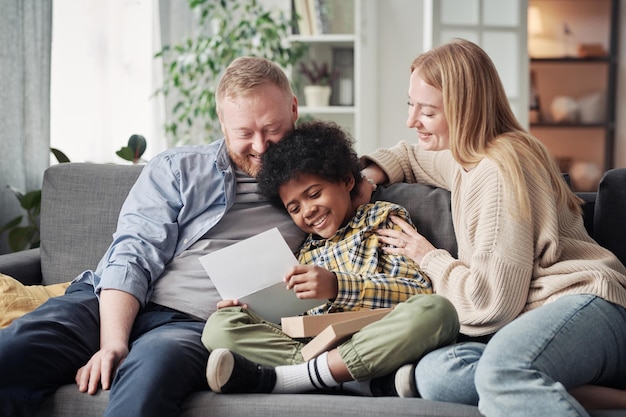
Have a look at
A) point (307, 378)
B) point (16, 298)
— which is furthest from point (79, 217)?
point (307, 378)

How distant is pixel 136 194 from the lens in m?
1.95

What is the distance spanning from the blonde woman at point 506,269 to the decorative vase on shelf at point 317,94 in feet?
8.35

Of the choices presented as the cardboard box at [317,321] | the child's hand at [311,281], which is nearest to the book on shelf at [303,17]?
the child's hand at [311,281]

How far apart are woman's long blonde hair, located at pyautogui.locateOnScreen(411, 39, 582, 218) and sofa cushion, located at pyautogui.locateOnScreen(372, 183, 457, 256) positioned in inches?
10.8

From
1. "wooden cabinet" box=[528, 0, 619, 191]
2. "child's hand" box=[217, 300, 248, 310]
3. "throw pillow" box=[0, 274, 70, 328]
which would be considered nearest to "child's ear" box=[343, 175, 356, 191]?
"child's hand" box=[217, 300, 248, 310]

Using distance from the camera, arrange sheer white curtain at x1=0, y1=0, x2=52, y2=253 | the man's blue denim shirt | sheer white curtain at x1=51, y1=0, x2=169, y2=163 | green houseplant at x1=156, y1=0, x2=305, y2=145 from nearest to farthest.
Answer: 1. the man's blue denim shirt
2. sheer white curtain at x1=0, y1=0, x2=52, y2=253
3. sheer white curtain at x1=51, y1=0, x2=169, y2=163
4. green houseplant at x1=156, y1=0, x2=305, y2=145

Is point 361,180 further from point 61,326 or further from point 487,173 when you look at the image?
point 61,326

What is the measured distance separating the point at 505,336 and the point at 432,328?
153 millimetres

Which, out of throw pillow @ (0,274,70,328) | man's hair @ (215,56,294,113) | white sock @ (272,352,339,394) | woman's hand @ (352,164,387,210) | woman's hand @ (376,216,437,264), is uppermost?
man's hair @ (215,56,294,113)

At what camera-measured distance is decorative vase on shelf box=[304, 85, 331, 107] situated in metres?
4.34

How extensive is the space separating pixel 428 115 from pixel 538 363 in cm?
66

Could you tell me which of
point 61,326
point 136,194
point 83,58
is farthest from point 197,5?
point 61,326

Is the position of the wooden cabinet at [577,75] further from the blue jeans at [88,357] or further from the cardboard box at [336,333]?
the blue jeans at [88,357]

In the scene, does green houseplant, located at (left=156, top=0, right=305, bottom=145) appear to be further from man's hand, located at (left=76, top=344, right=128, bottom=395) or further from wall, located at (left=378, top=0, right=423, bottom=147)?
man's hand, located at (left=76, top=344, right=128, bottom=395)
